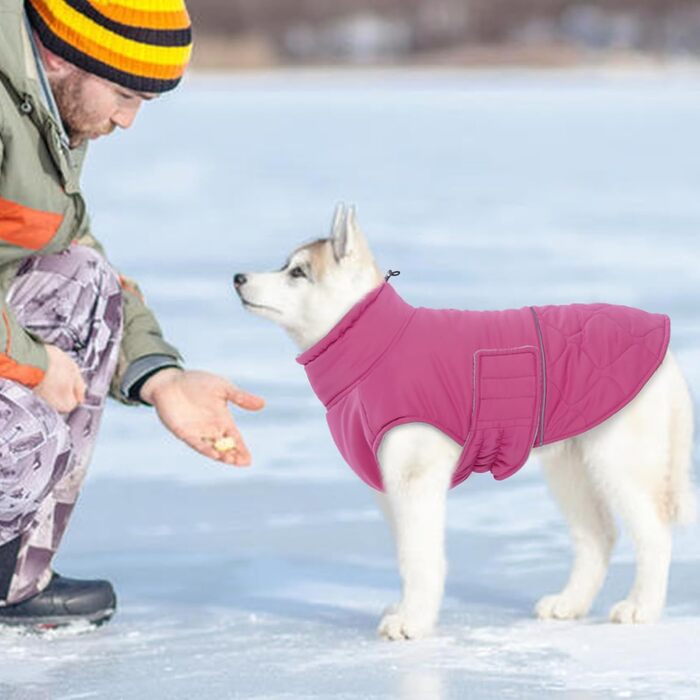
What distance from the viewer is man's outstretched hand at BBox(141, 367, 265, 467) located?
8.82 feet

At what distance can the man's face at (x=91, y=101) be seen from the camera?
8.68 feet

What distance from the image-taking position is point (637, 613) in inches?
113

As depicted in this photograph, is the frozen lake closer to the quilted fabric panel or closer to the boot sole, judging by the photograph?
the boot sole

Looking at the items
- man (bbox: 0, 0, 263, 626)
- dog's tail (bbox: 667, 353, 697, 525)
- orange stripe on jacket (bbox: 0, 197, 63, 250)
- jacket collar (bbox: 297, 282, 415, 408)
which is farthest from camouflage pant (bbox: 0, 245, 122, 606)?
dog's tail (bbox: 667, 353, 697, 525)

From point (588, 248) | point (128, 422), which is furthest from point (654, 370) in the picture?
point (588, 248)

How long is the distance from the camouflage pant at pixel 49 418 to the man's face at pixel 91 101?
238mm

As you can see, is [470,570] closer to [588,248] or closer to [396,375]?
[396,375]

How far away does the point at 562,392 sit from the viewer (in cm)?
286

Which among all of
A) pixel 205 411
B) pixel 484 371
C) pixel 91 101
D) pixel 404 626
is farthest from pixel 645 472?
pixel 91 101

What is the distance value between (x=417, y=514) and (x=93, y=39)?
3.04ft

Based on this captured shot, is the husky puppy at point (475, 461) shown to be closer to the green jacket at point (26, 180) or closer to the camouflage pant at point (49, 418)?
the camouflage pant at point (49, 418)

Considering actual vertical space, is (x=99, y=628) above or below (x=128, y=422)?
below

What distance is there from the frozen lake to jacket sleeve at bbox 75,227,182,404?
1.36 ft

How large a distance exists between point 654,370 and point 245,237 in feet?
19.5
